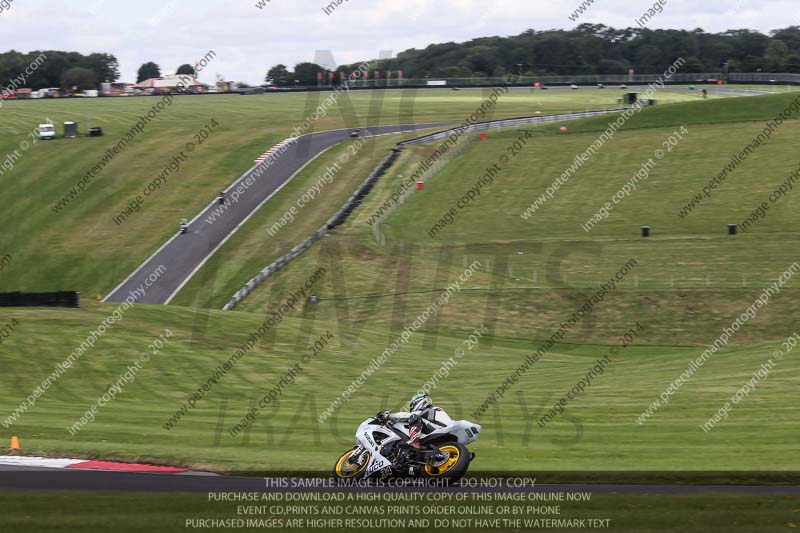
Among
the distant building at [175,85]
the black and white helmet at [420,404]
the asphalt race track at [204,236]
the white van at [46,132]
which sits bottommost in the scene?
the asphalt race track at [204,236]

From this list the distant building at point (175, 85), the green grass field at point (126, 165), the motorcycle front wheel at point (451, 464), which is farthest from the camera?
the distant building at point (175, 85)

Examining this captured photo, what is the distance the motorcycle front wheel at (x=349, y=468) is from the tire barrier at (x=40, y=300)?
19.0 m

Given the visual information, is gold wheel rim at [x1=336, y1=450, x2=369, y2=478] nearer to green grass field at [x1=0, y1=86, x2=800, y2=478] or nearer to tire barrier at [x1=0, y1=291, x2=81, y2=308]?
green grass field at [x1=0, y1=86, x2=800, y2=478]

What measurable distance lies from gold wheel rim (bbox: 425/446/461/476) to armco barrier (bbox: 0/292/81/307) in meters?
20.1

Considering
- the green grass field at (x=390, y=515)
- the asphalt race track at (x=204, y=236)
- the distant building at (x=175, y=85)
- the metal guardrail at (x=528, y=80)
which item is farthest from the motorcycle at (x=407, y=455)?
the distant building at (x=175, y=85)

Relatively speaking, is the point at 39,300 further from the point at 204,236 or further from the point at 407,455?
the point at 407,455

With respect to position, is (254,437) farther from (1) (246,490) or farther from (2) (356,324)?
(2) (356,324)

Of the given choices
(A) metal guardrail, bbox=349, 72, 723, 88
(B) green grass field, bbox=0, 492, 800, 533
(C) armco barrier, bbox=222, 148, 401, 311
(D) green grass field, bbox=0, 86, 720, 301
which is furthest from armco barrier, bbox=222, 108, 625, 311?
(A) metal guardrail, bbox=349, 72, 723, 88

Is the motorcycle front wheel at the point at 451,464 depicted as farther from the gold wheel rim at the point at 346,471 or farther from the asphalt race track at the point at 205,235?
the asphalt race track at the point at 205,235

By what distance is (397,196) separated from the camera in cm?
5375

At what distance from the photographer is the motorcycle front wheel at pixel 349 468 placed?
1529 cm

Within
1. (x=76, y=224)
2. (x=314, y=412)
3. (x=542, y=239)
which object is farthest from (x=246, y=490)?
(x=76, y=224)

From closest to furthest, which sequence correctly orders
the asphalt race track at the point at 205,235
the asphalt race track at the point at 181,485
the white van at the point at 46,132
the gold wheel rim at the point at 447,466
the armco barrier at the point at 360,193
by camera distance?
the asphalt race track at the point at 181,485, the gold wheel rim at the point at 447,466, the armco barrier at the point at 360,193, the asphalt race track at the point at 205,235, the white van at the point at 46,132

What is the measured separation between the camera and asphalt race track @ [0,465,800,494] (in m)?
14.8
